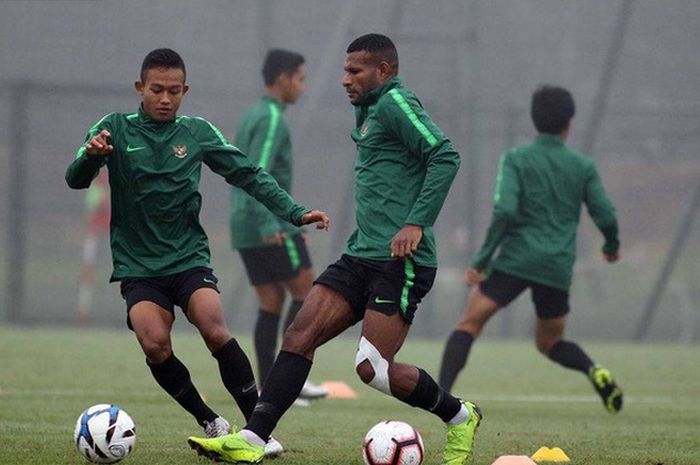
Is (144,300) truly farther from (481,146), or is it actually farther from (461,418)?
(481,146)

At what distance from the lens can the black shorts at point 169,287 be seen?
6504 mm

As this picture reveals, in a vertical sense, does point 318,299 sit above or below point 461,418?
above

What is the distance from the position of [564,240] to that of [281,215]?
3373 mm

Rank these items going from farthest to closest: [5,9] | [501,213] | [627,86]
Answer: [627,86]
[5,9]
[501,213]

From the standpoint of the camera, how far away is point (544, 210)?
9570 millimetres

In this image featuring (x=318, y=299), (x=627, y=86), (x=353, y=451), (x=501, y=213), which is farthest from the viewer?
(x=627, y=86)

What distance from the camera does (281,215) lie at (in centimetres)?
666

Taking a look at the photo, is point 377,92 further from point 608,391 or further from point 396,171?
point 608,391

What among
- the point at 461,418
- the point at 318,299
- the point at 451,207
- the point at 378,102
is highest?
→ the point at 378,102

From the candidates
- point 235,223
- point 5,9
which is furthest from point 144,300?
point 5,9

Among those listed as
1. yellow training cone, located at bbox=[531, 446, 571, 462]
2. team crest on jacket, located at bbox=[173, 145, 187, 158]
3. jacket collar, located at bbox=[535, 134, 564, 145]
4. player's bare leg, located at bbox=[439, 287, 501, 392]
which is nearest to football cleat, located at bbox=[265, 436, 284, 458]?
yellow training cone, located at bbox=[531, 446, 571, 462]

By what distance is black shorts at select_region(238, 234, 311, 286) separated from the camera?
9688 millimetres

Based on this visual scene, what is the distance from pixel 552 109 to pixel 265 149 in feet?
6.02

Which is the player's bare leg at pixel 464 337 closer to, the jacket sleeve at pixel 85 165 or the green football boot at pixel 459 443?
the green football boot at pixel 459 443
